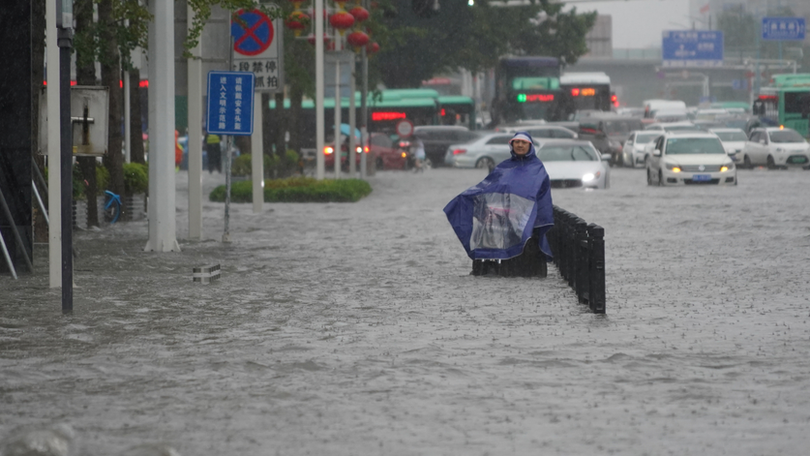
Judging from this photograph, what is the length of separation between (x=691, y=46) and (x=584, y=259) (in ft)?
275

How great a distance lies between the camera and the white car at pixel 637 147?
5281 cm

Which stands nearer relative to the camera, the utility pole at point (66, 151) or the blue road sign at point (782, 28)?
the utility pole at point (66, 151)

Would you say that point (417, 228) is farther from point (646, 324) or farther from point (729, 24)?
point (729, 24)

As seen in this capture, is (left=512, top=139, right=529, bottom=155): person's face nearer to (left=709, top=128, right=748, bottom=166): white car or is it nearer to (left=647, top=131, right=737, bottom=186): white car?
(left=647, top=131, right=737, bottom=186): white car

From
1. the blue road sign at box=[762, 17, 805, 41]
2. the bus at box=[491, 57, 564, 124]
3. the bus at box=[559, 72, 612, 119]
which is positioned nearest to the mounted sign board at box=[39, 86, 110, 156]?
the bus at box=[491, 57, 564, 124]

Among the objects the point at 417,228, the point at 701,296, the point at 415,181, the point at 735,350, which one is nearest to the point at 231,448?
the point at 735,350

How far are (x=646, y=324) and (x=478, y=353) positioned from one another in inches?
72.6

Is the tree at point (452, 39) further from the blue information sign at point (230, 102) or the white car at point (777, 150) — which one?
the blue information sign at point (230, 102)

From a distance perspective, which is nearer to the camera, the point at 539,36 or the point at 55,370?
the point at 55,370

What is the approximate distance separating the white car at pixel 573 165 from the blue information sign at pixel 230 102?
15.0m

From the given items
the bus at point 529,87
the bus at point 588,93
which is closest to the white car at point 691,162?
the bus at point 529,87

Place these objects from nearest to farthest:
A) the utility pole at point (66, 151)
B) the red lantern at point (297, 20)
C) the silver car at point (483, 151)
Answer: the utility pole at point (66, 151)
the red lantern at point (297, 20)
the silver car at point (483, 151)

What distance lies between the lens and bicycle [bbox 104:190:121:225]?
854 inches

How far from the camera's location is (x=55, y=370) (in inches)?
316
